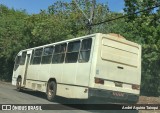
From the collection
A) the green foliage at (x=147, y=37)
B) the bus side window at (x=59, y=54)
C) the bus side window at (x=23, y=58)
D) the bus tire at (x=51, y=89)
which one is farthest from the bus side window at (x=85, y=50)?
the green foliage at (x=147, y=37)

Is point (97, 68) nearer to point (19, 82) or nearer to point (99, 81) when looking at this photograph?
point (99, 81)

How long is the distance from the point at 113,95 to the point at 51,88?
4.42m

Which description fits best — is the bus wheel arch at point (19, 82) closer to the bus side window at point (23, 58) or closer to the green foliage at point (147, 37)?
the bus side window at point (23, 58)

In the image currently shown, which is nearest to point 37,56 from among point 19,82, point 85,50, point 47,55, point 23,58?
point 47,55

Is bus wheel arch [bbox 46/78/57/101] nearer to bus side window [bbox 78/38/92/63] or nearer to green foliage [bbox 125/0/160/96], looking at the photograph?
bus side window [bbox 78/38/92/63]

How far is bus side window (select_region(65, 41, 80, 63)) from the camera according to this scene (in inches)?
673

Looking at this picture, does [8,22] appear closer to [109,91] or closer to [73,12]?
[73,12]

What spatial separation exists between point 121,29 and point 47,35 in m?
6.79

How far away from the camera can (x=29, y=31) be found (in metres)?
40.5

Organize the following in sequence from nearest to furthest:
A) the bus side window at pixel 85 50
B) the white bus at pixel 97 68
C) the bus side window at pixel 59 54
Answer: the white bus at pixel 97 68 < the bus side window at pixel 85 50 < the bus side window at pixel 59 54

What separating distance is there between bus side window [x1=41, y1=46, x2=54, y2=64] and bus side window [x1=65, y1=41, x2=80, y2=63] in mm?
2285

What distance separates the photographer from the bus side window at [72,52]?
17094 mm

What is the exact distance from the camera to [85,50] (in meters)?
16.3

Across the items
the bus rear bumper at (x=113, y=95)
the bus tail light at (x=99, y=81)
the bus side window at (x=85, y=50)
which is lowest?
the bus rear bumper at (x=113, y=95)
